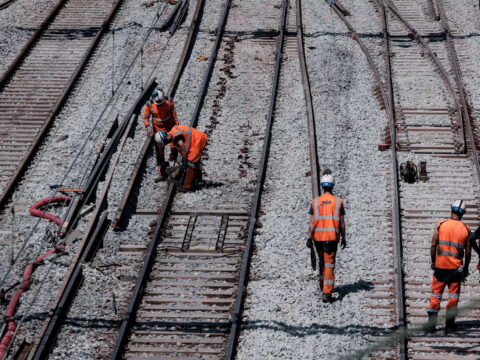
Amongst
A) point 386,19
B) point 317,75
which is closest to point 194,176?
point 317,75

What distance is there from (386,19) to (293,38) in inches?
117

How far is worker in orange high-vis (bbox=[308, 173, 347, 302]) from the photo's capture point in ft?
31.4

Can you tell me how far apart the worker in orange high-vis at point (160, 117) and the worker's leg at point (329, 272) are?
4332 mm

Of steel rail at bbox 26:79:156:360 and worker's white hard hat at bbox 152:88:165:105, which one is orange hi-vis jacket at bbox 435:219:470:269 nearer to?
steel rail at bbox 26:79:156:360

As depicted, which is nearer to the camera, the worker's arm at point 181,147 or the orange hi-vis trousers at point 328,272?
the orange hi-vis trousers at point 328,272

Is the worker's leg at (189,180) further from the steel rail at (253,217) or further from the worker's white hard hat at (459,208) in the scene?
the worker's white hard hat at (459,208)

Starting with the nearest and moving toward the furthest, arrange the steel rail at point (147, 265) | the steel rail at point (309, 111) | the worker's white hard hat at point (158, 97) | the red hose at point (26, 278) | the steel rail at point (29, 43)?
the steel rail at point (147, 265) < the red hose at point (26, 278) < the steel rail at point (309, 111) < the worker's white hard hat at point (158, 97) < the steel rail at point (29, 43)

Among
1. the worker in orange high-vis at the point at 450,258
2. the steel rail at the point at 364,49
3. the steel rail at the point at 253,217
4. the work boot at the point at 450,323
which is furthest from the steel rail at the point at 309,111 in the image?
the work boot at the point at 450,323

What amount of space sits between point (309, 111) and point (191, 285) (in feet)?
19.1

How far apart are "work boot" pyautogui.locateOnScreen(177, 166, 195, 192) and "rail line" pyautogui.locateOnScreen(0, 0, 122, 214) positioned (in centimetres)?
309

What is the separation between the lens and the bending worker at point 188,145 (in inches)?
492

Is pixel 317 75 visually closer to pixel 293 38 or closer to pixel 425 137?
pixel 293 38

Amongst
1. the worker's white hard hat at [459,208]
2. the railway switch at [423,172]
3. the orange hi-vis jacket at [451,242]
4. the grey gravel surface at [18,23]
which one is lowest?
the grey gravel surface at [18,23]

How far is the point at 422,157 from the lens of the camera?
13.5 m
